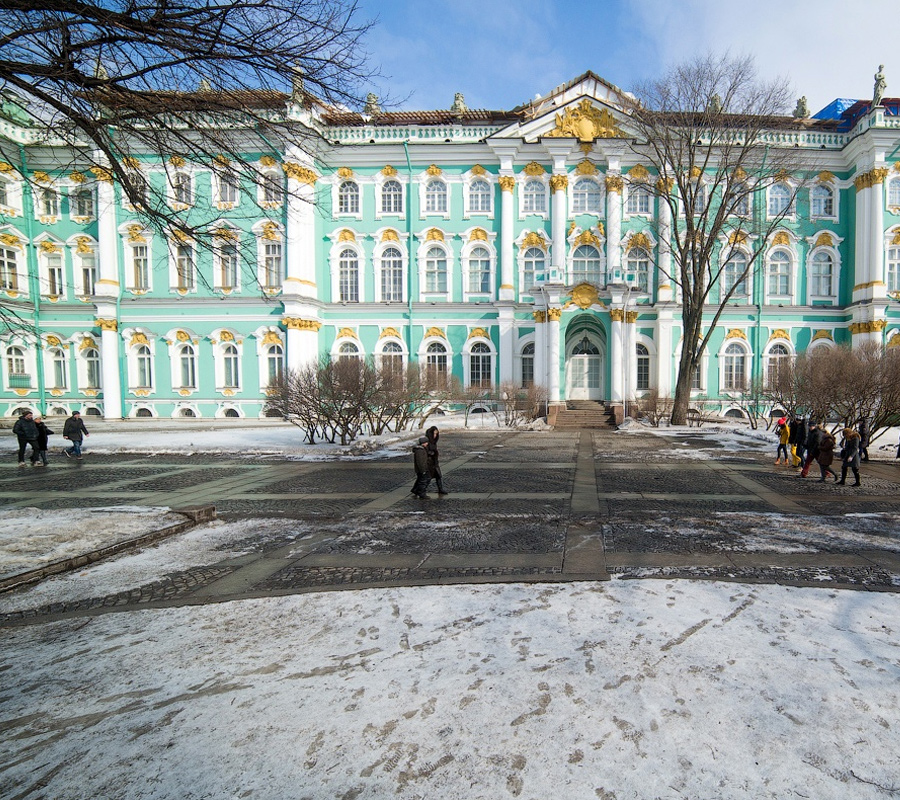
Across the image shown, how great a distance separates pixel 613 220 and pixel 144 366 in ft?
95.4

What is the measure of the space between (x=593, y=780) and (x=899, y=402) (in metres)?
18.3

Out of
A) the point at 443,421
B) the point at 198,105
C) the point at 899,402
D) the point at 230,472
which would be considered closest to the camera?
the point at 198,105

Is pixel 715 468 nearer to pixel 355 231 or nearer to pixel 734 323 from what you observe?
pixel 734 323

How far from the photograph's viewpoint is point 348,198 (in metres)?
30.4

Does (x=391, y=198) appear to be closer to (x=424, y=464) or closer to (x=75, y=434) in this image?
(x=75, y=434)

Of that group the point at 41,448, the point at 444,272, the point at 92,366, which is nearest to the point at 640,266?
the point at 444,272

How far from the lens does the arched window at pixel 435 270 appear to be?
3039 cm

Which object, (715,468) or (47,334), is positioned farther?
(47,334)

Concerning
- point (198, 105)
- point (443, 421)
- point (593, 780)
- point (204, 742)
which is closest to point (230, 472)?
point (198, 105)

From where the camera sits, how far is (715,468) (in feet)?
Answer: 41.7

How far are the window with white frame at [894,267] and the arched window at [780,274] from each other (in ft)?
16.6

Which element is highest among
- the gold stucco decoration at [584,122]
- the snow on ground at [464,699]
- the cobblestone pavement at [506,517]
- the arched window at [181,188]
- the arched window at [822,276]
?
the gold stucco decoration at [584,122]

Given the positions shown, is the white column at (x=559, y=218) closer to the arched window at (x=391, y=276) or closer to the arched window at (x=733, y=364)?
the arched window at (x=391, y=276)

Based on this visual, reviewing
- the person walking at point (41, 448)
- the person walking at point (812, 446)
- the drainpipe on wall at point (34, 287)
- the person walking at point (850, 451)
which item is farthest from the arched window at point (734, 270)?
the drainpipe on wall at point (34, 287)
